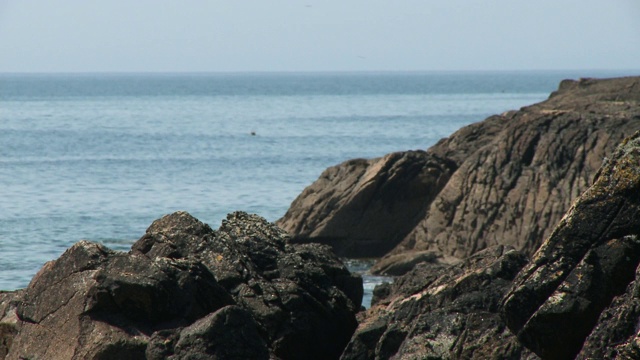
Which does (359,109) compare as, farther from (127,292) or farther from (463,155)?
(127,292)

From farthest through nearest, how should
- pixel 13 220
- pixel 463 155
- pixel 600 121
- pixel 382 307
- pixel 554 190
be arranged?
1. pixel 13 220
2. pixel 463 155
3. pixel 600 121
4. pixel 554 190
5. pixel 382 307

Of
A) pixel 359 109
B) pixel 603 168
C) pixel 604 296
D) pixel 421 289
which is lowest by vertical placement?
pixel 359 109

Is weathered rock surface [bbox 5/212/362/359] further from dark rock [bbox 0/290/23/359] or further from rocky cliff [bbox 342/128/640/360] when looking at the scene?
rocky cliff [bbox 342/128/640/360]

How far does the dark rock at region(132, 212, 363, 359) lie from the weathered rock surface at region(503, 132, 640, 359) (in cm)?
367

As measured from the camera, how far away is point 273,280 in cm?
1286

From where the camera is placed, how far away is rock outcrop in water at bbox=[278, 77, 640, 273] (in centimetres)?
2706

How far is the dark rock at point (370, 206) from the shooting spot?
29.3m

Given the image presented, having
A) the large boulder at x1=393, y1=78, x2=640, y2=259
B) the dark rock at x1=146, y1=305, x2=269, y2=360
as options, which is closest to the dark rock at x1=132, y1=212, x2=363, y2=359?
the dark rock at x1=146, y1=305, x2=269, y2=360

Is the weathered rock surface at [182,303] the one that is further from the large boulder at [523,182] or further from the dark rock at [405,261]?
the large boulder at [523,182]

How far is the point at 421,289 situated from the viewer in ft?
42.5

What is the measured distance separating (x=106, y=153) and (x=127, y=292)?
2325 inches

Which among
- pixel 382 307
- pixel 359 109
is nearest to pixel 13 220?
pixel 382 307

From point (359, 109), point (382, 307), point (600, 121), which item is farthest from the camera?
point (359, 109)

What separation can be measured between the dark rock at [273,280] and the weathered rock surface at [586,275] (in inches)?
144
